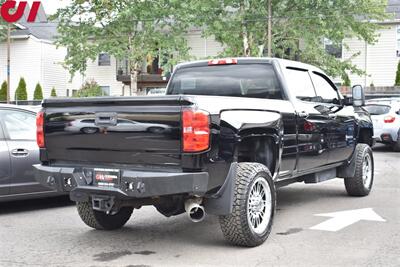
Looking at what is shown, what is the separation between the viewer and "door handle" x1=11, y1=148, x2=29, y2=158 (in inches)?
291

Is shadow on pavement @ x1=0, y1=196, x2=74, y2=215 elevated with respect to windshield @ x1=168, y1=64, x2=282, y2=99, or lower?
lower

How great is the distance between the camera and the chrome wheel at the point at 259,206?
575 cm

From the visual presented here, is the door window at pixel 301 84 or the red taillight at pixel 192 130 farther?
the door window at pixel 301 84

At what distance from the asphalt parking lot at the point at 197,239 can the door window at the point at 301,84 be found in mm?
1527

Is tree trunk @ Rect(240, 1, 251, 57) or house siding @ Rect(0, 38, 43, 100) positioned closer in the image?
tree trunk @ Rect(240, 1, 251, 57)

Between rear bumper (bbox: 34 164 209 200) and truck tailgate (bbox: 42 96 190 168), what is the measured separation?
0.56 feet

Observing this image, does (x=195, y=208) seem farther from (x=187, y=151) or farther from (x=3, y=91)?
(x=3, y=91)

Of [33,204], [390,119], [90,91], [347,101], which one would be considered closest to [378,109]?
[390,119]

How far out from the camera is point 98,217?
6.50m

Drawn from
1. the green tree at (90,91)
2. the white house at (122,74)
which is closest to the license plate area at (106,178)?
Answer: the green tree at (90,91)

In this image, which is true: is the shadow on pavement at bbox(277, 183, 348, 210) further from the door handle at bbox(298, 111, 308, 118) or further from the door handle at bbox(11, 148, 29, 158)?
the door handle at bbox(11, 148, 29, 158)

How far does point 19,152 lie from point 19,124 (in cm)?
51

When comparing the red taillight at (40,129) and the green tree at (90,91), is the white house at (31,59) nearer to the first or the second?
the green tree at (90,91)

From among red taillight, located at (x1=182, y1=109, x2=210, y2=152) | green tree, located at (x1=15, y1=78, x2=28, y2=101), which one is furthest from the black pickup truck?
green tree, located at (x1=15, y1=78, x2=28, y2=101)
